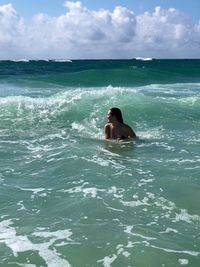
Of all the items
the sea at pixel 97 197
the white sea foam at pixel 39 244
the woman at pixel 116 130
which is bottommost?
the white sea foam at pixel 39 244

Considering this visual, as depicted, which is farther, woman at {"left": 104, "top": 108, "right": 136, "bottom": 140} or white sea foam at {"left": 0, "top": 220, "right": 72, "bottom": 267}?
woman at {"left": 104, "top": 108, "right": 136, "bottom": 140}

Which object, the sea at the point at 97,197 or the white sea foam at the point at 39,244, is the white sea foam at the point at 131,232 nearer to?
the sea at the point at 97,197

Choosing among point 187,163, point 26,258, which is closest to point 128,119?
point 187,163

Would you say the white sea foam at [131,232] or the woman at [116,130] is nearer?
the white sea foam at [131,232]

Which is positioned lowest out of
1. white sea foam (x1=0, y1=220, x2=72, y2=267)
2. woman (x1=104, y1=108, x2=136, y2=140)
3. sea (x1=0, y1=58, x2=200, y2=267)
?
white sea foam (x1=0, y1=220, x2=72, y2=267)

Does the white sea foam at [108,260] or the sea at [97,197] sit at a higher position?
the sea at [97,197]

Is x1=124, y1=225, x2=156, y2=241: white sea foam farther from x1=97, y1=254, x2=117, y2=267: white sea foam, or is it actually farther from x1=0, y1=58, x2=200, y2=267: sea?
x1=97, y1=254, x2=117, y2=267: white sea foam

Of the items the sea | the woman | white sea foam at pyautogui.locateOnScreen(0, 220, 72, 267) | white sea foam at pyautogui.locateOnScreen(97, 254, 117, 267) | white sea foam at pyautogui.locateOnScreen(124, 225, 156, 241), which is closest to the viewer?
white sea foam at pyautogui.locateOnScreen(97, 254, 117, 267)

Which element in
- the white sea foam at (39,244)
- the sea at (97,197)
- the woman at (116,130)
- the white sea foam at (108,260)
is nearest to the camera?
the white sea foam at (108,260)

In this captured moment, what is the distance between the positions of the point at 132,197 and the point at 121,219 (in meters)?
0.83

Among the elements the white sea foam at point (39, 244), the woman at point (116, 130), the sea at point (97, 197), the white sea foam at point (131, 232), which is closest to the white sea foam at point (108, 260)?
the sea at point (97, 197)

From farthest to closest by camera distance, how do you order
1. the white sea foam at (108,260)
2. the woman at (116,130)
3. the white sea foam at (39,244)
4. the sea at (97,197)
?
the woman at (116,130) → the sea at (97,197) → the white sea foam at (39,244) → the white sea foam at (108,260)

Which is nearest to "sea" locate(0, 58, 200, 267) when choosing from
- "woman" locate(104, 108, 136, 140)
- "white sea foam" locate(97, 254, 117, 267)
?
"white sea foam" locate(97, 254, 117, 267)

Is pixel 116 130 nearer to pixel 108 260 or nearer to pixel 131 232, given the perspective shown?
pixel 131 232
